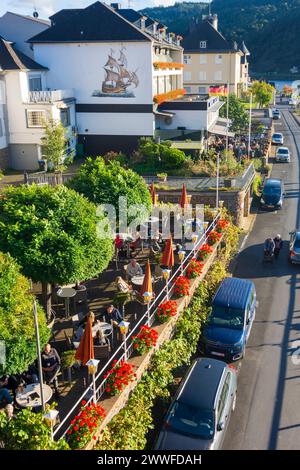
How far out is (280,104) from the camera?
12062 cm

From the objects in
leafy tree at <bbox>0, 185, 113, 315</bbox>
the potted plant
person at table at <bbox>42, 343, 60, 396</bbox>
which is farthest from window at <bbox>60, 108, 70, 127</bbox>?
person at table at <bbox>42, 343, 60, 396</bbox>

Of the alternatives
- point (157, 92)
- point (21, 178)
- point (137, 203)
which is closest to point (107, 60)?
point (157, 92)

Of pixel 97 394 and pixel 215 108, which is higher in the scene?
pixel 215 108

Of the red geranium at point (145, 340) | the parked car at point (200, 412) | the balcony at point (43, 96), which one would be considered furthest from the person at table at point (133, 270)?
the balcony at point (43, 96)

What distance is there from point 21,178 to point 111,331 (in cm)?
2417

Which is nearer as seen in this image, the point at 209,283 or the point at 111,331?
the point at 111,331

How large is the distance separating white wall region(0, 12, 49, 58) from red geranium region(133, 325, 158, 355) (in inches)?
1529

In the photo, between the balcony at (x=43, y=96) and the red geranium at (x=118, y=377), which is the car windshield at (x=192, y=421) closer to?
the red geranium at (x=118, y=377)

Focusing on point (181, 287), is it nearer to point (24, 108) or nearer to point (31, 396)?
point (31, 396)

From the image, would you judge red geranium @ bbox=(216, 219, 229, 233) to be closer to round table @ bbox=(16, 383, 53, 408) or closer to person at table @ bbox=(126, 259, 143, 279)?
person at table @ bbox=(126, 259, 143, 279)

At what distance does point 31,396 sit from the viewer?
1160 centimetres

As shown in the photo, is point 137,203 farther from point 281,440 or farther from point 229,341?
point 281,440

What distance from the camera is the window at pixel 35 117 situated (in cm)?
3809

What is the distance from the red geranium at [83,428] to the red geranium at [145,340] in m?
3.12
